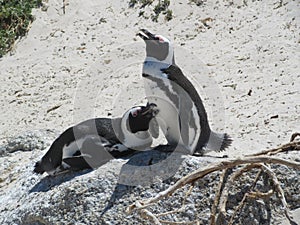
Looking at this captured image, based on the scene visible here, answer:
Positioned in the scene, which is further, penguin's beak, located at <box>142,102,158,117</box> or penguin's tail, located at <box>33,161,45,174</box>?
penguin's tail, located at <box>33,161,45,174</box>

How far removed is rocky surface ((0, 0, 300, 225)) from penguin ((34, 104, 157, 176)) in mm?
95

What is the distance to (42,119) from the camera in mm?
6578

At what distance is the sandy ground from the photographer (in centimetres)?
549

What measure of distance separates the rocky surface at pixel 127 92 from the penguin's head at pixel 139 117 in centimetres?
18

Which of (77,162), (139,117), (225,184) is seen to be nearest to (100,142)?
(77,162)

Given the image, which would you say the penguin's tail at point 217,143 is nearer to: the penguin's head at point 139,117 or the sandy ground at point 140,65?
the sandy ground at point 140,65

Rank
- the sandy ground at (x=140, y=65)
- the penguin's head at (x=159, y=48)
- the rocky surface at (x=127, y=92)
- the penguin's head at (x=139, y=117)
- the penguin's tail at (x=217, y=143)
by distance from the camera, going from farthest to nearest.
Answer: the sandy ground at (x=140, y=65) < the penguin's tail at (x=217, y=143) < the penguin's head at (x=159, y=48) < the penguin's head at (x=139, y=117) < the rocky surface at (x=127, y=92)

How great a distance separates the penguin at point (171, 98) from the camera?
3.86 metres

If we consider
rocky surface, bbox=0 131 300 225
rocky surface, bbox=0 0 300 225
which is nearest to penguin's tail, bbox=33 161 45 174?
rocky surface, bbox=0 0 300 225

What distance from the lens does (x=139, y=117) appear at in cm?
375

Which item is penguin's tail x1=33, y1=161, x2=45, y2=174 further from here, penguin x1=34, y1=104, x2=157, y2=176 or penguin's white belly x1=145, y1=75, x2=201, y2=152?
penguin's white belly x1=145, y1=75, x2=201, y2=152

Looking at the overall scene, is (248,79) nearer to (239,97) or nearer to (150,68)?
(239,97)

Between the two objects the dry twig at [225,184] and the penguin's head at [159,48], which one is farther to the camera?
the penguin's head at [159,48]

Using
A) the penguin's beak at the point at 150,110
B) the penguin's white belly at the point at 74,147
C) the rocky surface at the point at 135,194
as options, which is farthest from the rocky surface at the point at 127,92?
the penguin's beak at the point at 150,110
